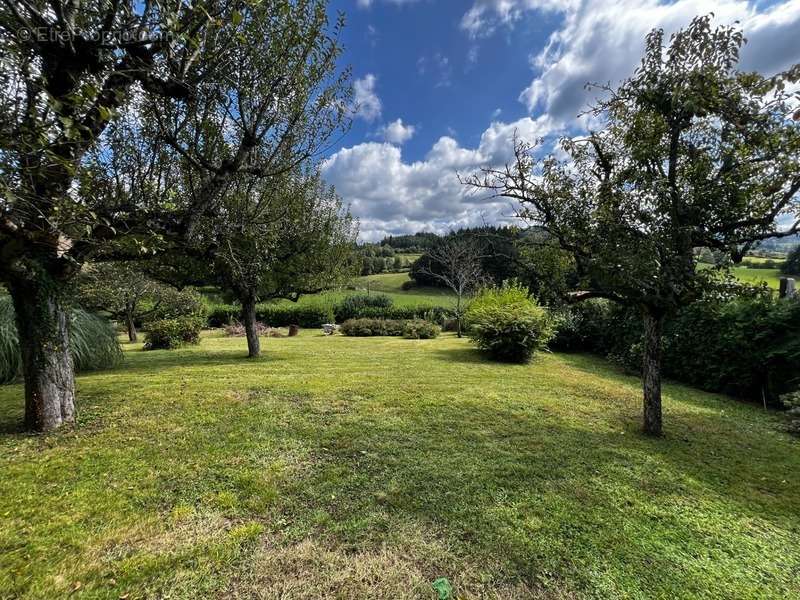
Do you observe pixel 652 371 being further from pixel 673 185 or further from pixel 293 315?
pixel 293 315

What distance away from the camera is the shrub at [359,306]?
918 inches

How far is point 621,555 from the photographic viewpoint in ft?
7.38

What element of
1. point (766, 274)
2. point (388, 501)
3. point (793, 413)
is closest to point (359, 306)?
point (766, 274)

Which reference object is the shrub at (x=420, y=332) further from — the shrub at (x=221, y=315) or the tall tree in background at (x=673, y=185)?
the shrub at (x=221, y=315)

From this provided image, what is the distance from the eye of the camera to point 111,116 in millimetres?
2428

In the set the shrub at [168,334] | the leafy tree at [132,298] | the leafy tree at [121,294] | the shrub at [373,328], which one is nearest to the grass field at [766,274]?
the shrub at [373,328]

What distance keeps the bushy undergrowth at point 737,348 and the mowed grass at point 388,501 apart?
135cm

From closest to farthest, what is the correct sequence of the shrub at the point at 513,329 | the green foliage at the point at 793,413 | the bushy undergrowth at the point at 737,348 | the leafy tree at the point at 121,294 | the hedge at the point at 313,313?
1. the green foliage at the point at 793,413
2. the bushy undergrowth at the point at 737,348
3. the shrub at the point at 513,329
4. the leafy tree at the point at 121,294
5. the hedge at the point at 313,313

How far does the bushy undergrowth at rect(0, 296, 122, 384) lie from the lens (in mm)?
Answer: 6152

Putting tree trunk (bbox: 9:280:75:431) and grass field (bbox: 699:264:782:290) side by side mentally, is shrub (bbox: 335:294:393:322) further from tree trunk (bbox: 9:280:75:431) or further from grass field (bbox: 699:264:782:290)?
tree trunk (bbox: 9:280:75:431)

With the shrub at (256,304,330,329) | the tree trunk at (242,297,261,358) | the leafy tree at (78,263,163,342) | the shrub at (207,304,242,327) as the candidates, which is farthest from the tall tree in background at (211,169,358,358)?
the shrub at (207,304,242,327)

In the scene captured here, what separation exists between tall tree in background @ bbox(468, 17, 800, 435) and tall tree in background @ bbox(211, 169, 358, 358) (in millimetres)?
5753

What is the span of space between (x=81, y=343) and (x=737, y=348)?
1346 cm

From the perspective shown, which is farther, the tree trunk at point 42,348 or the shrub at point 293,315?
the shrub at point 293,315
